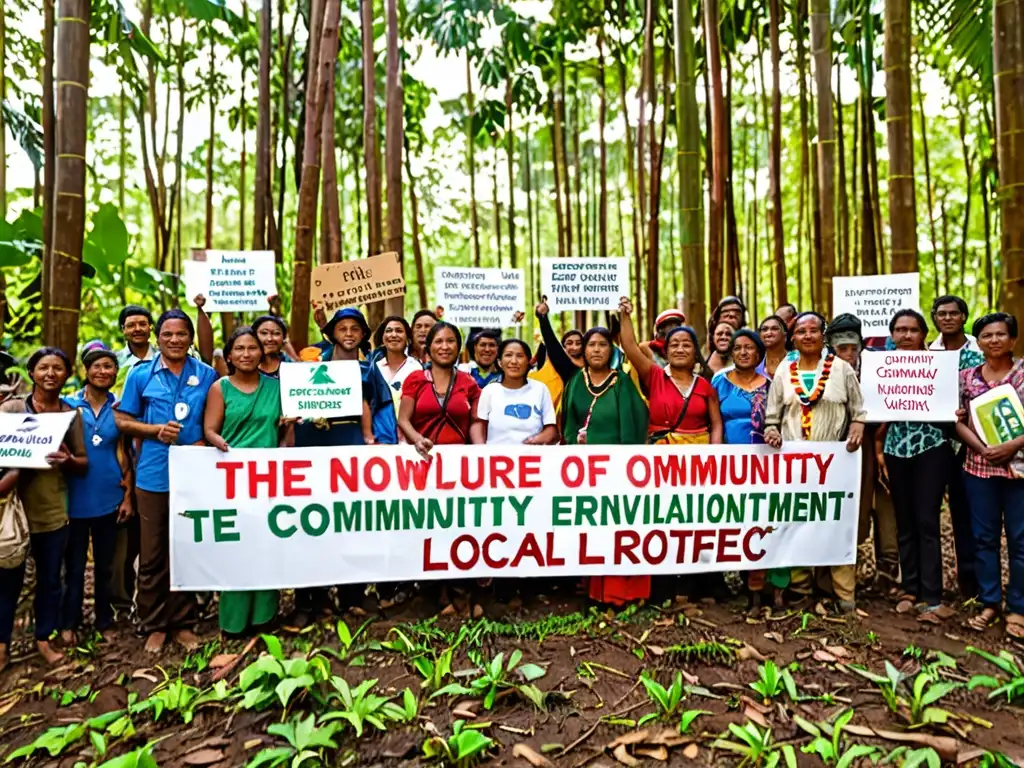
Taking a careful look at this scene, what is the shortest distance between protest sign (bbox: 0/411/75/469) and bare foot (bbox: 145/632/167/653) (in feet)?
3.41

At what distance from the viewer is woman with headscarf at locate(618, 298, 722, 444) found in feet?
13.4

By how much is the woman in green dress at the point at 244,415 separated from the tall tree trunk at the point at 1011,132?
4387 mm

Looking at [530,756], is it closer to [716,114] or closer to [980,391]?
[980,391]

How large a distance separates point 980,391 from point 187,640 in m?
4.46

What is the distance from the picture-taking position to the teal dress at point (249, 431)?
3818 millimetres

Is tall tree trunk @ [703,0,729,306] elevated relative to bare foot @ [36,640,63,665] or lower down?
elevated

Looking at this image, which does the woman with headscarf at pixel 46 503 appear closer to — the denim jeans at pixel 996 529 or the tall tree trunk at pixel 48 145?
the tall tree trunk at pixel 48 145

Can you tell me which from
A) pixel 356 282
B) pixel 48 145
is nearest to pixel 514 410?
pixel 356 282

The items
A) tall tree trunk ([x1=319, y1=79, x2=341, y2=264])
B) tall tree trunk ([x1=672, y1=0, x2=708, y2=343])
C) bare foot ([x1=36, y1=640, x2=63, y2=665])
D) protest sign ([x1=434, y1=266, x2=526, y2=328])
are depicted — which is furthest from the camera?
tall tree trunk ([x1=319, y1=79, x2=341, y2=264])

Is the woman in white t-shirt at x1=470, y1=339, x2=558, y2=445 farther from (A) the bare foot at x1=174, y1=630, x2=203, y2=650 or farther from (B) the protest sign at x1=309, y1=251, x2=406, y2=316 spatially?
(A) the bare foot at x1=174, y1=630, x2=203, y2=650

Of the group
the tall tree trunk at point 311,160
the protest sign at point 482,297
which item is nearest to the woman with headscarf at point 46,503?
the tall tree trunk at point 311,160

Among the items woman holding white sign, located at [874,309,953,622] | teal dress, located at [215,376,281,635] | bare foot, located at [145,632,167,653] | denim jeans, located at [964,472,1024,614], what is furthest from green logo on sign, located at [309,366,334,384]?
denim jeans, located at [964,472,1024,614]

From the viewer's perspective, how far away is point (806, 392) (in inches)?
160

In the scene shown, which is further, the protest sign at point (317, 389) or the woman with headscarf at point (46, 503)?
the protest sign at point (317, 389)
